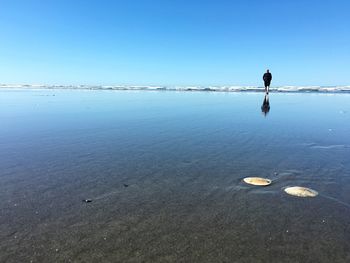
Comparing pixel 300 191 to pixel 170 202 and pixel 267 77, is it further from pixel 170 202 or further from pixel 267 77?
pixel 267 77

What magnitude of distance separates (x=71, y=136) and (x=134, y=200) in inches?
257

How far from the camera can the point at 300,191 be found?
18.5 feet

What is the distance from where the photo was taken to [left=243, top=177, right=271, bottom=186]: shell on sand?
6.06m

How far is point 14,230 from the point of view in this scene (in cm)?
411

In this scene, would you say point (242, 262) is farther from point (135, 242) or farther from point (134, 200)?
point (134, 200)

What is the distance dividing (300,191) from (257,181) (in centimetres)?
83

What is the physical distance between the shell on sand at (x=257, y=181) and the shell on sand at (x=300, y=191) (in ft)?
1.40

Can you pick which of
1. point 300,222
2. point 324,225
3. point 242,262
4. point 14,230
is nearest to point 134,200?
point 14,230

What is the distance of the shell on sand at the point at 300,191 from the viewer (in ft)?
18.2

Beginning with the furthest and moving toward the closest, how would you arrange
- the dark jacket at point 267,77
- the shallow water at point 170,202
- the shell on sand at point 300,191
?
the dark jacket at point 267,77, the shell on sand at point 300,191, the shallow water at point 170,202

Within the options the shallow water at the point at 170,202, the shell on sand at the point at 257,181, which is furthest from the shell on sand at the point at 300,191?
the shell on sand at the point at 257,181

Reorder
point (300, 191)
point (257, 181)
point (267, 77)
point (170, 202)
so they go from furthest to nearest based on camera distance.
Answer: point (267, 77)
point (257, 181)
point (300, 191)
point (170, 202)

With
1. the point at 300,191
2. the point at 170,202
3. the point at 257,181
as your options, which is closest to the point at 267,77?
the point at 257,181

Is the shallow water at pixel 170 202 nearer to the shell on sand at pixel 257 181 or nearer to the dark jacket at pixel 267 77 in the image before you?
the shell on sand at pixel 257 181
